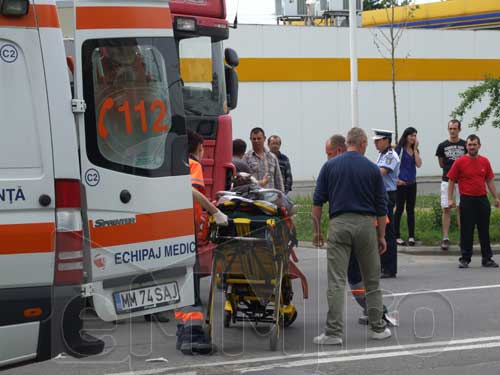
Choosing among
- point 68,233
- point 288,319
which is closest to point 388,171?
point 288,319

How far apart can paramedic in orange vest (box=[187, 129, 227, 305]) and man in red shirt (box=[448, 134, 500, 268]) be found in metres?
5.39

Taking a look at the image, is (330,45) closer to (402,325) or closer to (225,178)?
(225,178)

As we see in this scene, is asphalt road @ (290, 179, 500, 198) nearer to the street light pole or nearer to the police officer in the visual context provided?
the street light pole

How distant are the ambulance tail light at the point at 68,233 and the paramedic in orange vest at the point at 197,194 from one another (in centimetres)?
185

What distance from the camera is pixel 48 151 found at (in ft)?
20.0

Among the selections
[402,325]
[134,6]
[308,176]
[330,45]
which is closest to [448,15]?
[330,45]

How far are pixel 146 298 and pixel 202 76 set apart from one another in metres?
6.46

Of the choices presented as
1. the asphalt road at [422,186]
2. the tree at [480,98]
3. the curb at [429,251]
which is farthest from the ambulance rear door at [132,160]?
the asphalt road at [422,186]

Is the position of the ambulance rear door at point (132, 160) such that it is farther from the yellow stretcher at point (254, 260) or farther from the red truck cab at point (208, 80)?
the red truck cab at point (208, 80)

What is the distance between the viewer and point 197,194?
8.34m

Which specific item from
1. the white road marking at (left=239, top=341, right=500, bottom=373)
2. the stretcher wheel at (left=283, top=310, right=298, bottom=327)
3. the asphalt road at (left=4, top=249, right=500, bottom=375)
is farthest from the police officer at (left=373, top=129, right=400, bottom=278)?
the white road marking at (left=239, top=341, right=500, bottom=373)

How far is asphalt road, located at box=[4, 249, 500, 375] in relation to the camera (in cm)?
773

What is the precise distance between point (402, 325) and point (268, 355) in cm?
190

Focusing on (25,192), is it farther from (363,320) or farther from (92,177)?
(363,320)
